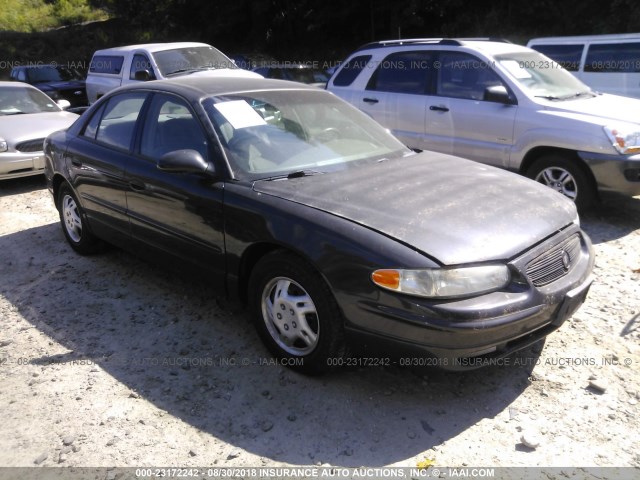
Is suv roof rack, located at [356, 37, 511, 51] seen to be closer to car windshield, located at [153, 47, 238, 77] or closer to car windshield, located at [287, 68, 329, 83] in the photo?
car windshield, located at [153, 47, 238, 77]

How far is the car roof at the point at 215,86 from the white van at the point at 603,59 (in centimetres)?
701

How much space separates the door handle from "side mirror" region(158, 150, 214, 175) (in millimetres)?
581

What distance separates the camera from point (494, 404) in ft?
10.4

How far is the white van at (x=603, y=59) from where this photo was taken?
30.6 ft

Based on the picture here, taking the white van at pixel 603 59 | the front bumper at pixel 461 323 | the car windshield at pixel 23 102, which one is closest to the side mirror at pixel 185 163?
the front bumper at pixel 461 323

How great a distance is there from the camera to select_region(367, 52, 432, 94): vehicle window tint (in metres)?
7.30

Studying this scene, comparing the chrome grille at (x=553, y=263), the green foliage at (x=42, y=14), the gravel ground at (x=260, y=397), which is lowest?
the gravel ground at (x=260, y=397)

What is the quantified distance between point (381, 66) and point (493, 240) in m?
5.33

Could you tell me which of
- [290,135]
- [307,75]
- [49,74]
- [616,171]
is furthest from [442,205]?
Result: [49,74]

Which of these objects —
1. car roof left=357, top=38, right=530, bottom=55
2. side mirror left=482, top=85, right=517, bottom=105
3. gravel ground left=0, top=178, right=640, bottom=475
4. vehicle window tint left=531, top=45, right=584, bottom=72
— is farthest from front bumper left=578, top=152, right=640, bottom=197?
vehicle window tint left=531, top=45, right=584, bottom=72

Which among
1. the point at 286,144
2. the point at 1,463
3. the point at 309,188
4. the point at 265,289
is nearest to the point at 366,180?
the point at 309,188

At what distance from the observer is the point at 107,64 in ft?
39.9

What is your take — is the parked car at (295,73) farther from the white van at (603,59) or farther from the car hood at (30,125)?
the car hood at (30,125)

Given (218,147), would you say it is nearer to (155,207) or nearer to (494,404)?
(155,207)
